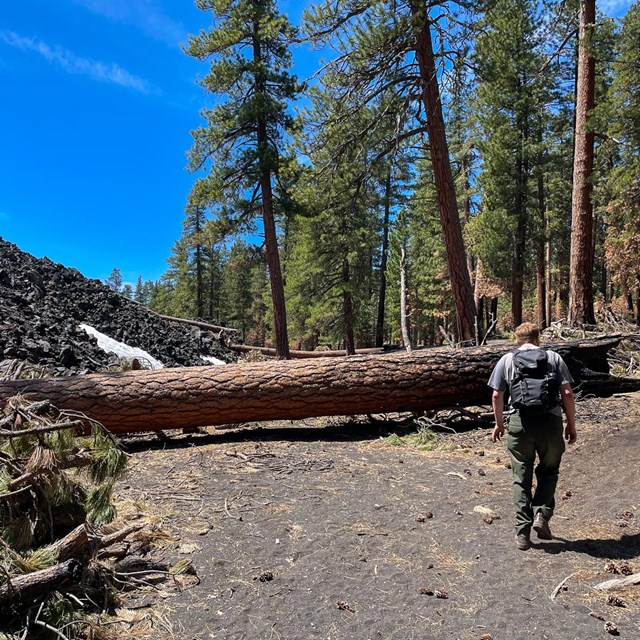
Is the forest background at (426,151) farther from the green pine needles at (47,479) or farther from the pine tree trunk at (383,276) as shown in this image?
the green pine needles at (47,479)

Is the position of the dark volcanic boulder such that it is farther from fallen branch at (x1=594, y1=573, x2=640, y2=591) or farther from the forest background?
fallen branch at (x1=594, y1=573, x2=640, y2=591)

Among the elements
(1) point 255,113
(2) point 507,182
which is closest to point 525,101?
(2) point 507,182

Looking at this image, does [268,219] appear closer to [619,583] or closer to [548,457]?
[548,457]

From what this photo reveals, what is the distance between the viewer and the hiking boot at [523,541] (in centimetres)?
358

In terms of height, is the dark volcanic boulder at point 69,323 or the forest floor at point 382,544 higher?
the dark volcanic boulder at point 69,323

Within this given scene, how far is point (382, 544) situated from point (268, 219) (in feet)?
45.3

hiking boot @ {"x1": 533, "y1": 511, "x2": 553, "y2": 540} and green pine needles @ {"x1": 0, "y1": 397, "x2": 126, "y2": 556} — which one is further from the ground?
green pine needles @ {"x1": 0, "y1": 397, "x2": 126, "y2": 556}

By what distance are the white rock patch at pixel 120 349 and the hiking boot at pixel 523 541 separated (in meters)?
11.6

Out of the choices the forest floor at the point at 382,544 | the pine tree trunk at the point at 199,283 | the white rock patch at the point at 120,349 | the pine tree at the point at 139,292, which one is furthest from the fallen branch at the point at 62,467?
the pine tree at the point at 139,292

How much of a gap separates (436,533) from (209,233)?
45.1ft

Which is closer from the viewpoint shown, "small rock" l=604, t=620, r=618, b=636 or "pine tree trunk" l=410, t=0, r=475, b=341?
"small rock" l=604, t=620, r=618, b=636

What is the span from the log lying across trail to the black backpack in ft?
11.8

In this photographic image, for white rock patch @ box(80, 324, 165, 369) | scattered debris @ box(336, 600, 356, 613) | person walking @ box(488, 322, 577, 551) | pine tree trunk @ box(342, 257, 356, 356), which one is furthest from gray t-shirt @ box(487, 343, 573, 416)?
pine tree trunk @ box(342, 257, 356, 356)

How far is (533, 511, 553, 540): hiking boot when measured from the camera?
3.62 m
